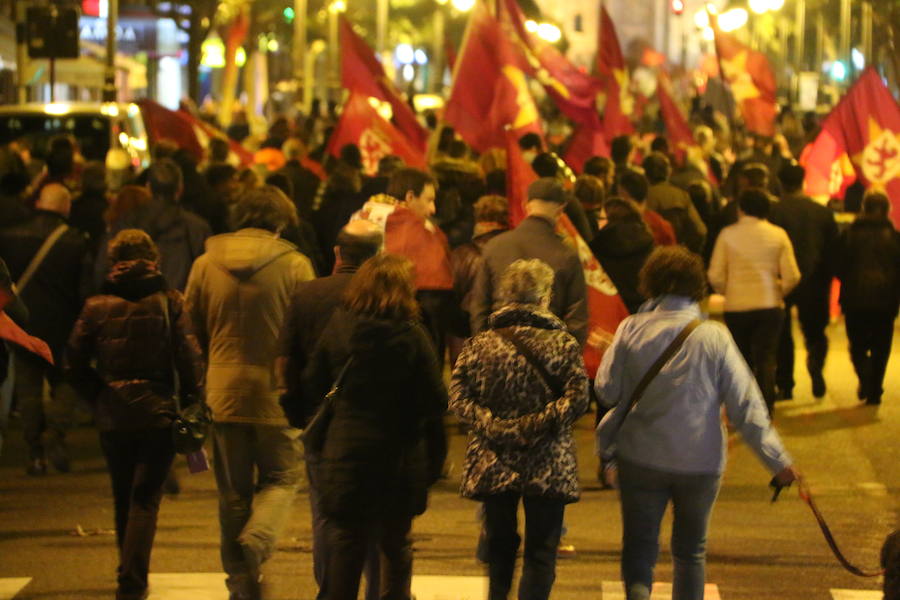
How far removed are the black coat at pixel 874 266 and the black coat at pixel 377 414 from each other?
277 inches

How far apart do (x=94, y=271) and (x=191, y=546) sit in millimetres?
2608

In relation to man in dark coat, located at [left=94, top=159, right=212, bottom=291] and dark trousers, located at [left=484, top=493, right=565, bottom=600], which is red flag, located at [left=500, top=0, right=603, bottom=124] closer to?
man in dark coat, located at [left=94, top=159, right=212, bottom=291]

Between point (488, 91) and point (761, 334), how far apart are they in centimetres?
446

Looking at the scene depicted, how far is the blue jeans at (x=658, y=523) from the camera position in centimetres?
654

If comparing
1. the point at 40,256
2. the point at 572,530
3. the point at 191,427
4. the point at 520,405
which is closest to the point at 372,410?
the point at 520,405

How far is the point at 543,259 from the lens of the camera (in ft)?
27.8

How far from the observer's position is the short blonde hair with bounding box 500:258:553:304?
6.55 meters

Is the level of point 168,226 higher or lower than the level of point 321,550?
higher

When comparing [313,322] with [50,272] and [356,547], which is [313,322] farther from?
[50,272]

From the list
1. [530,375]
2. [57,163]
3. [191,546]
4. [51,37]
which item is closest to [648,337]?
[530,375]

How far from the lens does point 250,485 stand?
741 cm

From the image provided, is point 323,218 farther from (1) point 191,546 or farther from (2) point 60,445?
(1) point 191,546

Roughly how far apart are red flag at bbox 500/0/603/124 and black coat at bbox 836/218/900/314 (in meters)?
4.13

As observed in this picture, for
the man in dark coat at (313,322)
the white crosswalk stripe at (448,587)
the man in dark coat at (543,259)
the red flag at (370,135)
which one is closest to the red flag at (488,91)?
the red flag at (370,135)
